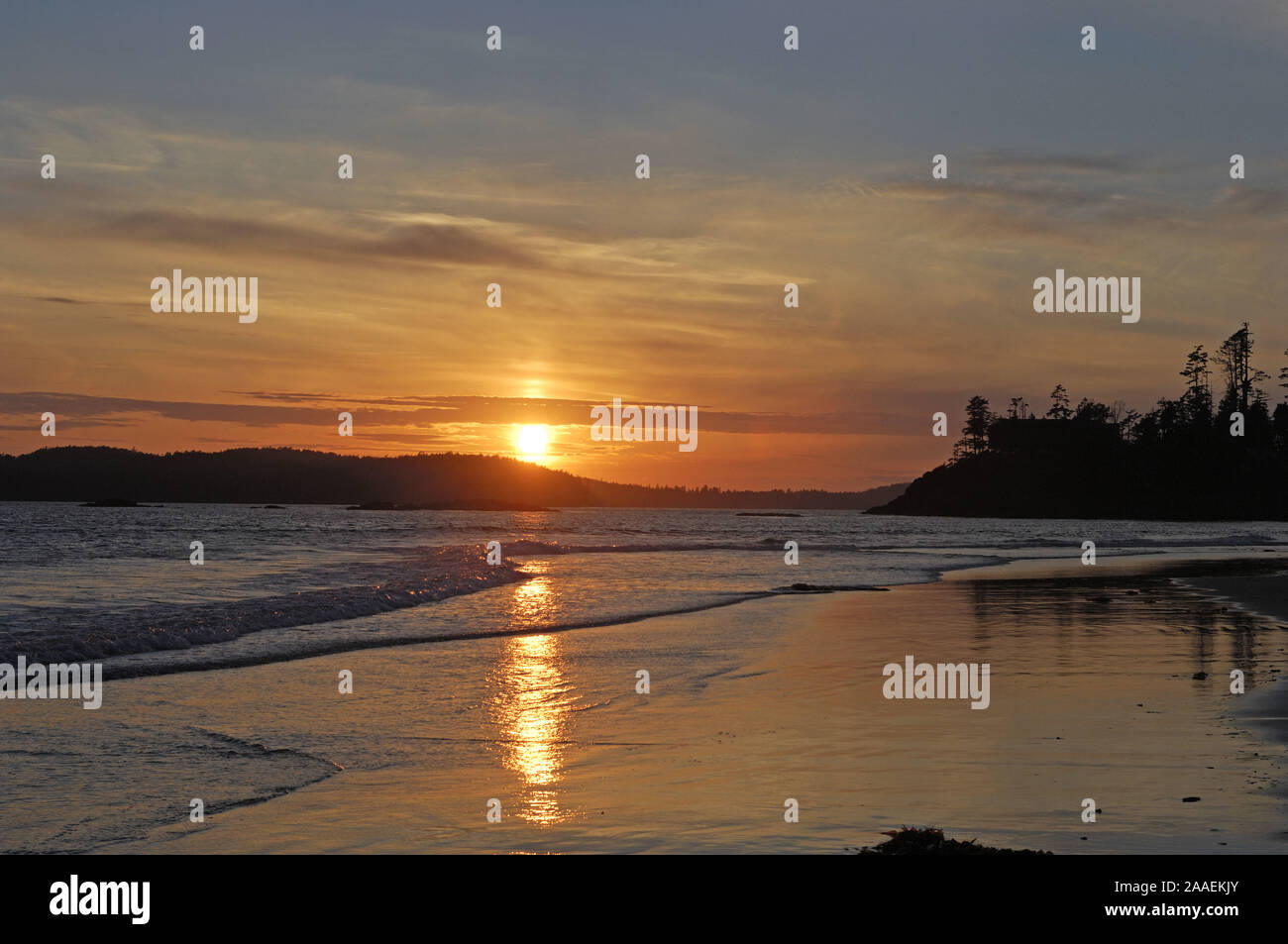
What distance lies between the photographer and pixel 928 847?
642 cm

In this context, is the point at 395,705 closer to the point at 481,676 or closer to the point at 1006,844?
the point at 481,676

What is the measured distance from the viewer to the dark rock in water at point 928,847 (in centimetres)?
633

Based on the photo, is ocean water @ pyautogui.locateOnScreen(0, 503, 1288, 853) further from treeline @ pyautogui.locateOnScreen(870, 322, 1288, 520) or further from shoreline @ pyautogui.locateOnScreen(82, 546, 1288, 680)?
treeline @ pyautogui.locateOnScreen(870, 322, 1288, 520)

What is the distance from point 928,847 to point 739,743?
4486 millimetres

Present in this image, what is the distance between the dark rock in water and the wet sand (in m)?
0.45

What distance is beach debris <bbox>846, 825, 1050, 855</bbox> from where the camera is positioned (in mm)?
6336

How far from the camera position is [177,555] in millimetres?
49156
